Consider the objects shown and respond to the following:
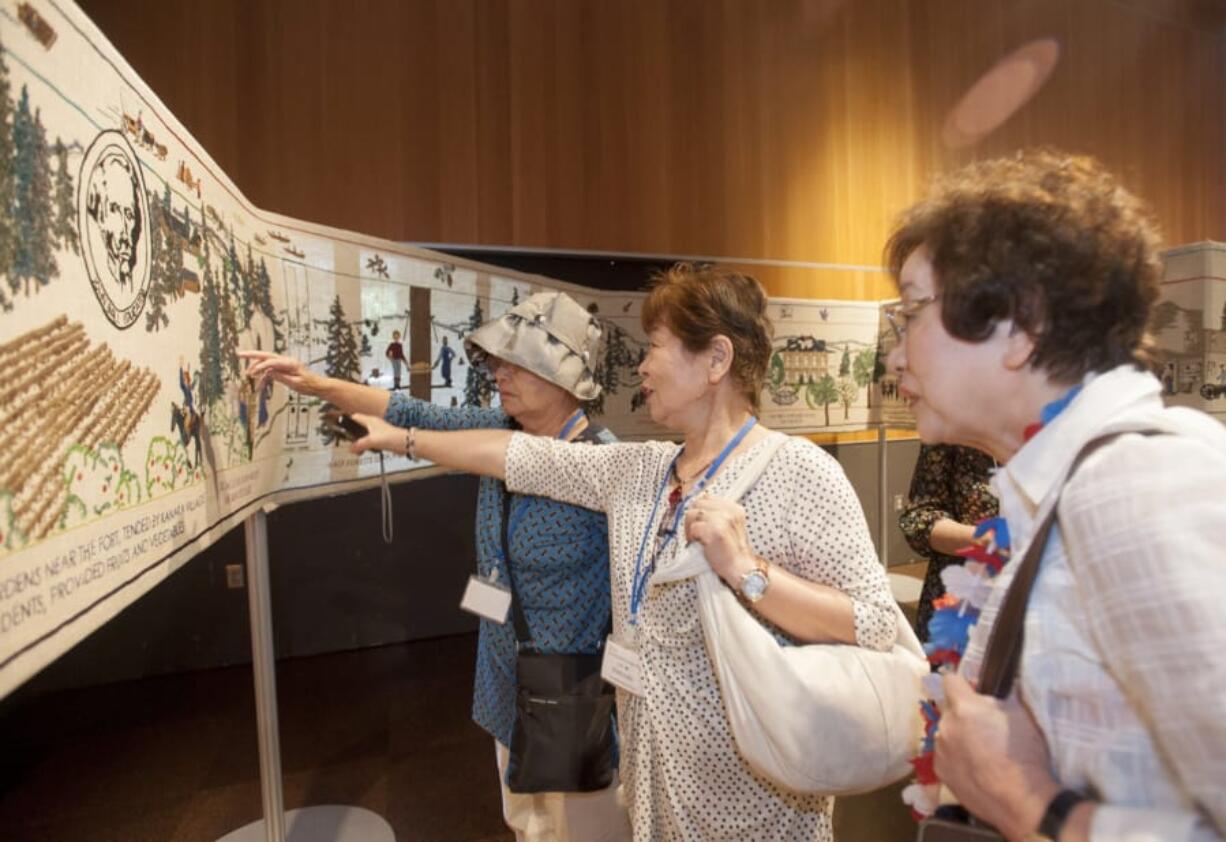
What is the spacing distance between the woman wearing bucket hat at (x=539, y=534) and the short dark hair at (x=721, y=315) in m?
0.44

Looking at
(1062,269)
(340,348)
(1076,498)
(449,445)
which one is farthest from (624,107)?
(1076,498)

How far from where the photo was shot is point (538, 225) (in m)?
4.49

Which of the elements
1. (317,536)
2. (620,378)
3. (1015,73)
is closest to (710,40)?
(620,378)

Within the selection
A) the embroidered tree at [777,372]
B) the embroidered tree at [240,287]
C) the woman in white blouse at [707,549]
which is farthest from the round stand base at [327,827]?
the embroidered tree at [777,372]

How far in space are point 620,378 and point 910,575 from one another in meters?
3.12

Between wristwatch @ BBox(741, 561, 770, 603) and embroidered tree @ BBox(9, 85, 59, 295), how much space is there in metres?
1.06

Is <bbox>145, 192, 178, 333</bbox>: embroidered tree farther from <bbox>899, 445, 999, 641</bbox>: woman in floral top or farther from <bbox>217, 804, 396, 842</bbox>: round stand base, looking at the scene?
<bbox>217, 804, 396, 842</bbox>: round stand base

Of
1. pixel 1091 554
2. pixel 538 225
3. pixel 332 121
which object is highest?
pixel 332 121

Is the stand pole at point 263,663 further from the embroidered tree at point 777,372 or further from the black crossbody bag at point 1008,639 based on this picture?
the embroidered tree at point 777,372

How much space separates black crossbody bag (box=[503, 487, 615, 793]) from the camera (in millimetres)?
1689

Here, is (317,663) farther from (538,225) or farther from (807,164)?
(807,164)

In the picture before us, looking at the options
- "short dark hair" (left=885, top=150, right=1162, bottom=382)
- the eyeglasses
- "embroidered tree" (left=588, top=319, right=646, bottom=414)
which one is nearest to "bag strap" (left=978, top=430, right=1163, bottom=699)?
"short dark hair" (left=885, top=150, right=1162, bottom=382)

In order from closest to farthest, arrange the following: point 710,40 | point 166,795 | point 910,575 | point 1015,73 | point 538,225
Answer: point 166,795 → point 538,225 → point 710,40 → point 910,575 → point 1015,73

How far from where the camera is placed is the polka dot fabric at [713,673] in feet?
4.35
